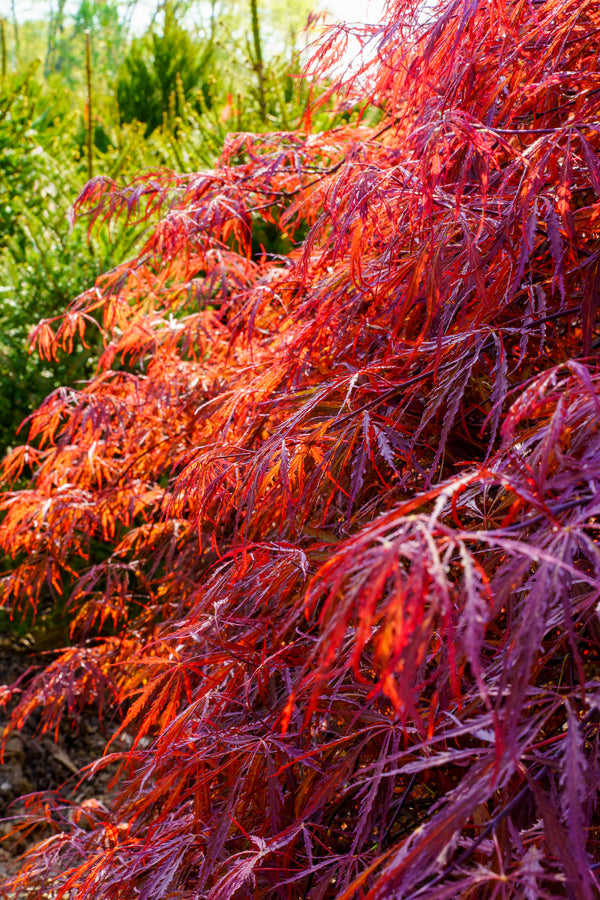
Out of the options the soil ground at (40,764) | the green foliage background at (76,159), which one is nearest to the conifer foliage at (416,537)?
the green foliage background at (76,159)

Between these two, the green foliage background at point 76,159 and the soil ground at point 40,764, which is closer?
the soil ground at point 40,764

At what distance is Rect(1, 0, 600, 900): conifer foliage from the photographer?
0.61 m

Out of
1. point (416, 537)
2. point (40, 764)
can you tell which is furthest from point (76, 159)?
point (416, 537)

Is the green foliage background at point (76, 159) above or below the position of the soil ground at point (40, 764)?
above

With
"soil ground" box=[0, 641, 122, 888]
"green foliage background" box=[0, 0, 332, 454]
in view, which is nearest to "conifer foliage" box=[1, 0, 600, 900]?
"green foliage background" box=[0, 0, 332, 454]

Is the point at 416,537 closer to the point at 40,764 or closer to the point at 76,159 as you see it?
the point at 40,764

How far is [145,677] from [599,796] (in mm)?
809

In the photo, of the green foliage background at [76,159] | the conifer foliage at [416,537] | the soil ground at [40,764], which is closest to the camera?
the conifer foliage at [416,537]

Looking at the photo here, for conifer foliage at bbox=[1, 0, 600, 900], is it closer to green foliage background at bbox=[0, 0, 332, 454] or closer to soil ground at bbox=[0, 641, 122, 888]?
green foliage background at bbox=[0, 0, 332, 454]

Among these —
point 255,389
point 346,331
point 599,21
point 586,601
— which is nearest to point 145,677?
point 255,389

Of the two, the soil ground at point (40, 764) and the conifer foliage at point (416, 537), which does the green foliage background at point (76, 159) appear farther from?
the soil ground at point (40, 764)

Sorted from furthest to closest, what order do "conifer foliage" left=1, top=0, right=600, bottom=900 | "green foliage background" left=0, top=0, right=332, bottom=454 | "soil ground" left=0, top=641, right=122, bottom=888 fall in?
"green foliage background" left=0, top=0, right=332, bottom=454 → "soil ground" left=0, top=641, right=122, bottom=888 → "conifer foliage" left=1, top=0, right=600, bottom=900

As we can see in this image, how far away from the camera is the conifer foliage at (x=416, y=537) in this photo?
0.61m

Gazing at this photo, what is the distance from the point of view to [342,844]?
47.1 inches
